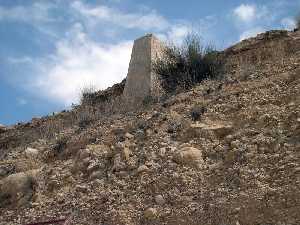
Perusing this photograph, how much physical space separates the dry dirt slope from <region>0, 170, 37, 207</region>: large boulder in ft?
0.05

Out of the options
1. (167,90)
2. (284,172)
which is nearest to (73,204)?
(284,172)

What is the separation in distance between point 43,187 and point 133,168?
1190 millimetres

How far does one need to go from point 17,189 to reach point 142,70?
5.23m

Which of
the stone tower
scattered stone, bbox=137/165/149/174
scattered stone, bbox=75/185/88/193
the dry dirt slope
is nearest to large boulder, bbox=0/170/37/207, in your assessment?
the dry dirt slope

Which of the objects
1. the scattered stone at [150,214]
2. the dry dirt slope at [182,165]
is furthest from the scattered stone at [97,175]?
the scattered stone at [150,214]

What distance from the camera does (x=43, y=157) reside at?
846 centimetres

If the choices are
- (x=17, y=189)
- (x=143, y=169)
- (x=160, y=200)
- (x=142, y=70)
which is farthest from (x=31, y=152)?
(x=142, y=70)

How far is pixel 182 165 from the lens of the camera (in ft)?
21.7

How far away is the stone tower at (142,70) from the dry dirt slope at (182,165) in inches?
92.2

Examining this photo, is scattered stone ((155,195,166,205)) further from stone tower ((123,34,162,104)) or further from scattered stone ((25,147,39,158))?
stone tower ((123,34,162,104))

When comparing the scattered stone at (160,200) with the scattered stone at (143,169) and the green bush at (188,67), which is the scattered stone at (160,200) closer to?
the scattered stone at (143,169)

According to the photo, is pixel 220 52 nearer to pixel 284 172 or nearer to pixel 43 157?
pixel 43 157

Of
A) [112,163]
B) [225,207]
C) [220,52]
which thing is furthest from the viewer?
[220,52]

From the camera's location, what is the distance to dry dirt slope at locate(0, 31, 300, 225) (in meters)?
5.79
